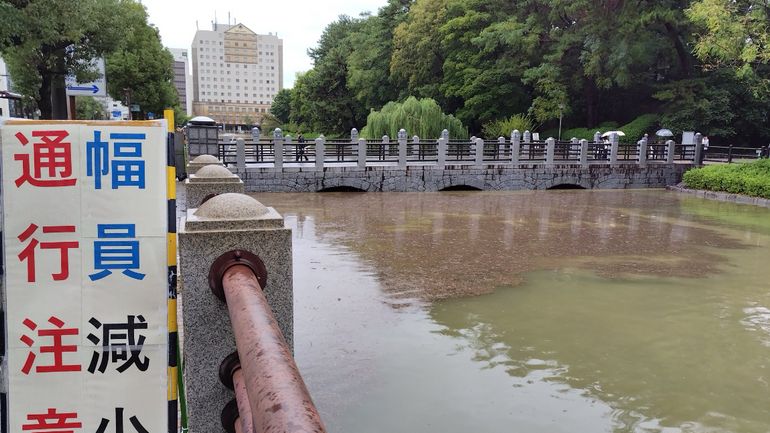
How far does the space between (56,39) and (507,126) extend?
79.5 feet

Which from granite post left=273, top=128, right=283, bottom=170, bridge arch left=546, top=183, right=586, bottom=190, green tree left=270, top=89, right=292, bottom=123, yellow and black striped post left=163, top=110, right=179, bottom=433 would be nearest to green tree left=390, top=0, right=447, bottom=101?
bridge arch left=546, top=183, right=586, bottom=190

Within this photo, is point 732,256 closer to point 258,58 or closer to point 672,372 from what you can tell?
point 672,372

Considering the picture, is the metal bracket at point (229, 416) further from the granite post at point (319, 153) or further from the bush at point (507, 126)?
the bush at point (507, 126)

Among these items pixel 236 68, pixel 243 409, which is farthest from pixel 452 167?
pixel 236 68

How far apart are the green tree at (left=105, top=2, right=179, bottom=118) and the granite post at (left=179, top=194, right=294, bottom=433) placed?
3255 cm

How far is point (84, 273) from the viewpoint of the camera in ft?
6.67

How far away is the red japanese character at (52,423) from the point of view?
209 cm

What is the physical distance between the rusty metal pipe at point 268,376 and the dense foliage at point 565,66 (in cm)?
2137

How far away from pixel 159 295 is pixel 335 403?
291 cm

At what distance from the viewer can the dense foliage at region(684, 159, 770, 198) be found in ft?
60.1

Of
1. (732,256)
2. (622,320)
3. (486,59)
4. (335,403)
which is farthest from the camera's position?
(486,59)

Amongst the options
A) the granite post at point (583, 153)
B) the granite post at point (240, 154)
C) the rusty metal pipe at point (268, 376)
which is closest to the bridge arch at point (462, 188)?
the granite post at point (583, 153)

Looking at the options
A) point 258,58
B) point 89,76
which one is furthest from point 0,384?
point 258,58

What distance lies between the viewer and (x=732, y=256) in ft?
34.0
